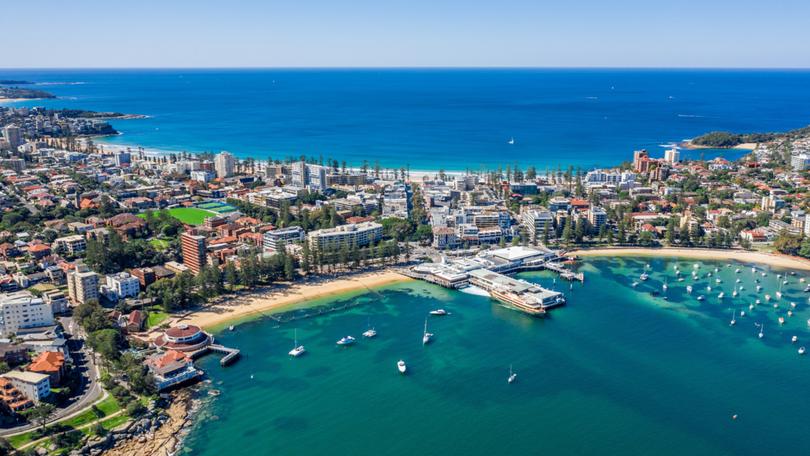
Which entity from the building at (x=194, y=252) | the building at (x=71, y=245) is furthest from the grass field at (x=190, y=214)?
the building at (x=194, y=252)

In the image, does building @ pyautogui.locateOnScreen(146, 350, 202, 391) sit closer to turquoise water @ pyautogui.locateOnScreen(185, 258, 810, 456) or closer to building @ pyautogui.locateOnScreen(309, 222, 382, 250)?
turquoise water @ pyautogui.locateOnScreen(185, 258, 810, 456)

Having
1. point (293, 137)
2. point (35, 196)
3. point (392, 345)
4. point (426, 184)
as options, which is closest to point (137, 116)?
point (293, 137)

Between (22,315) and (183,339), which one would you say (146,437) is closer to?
(183,339)

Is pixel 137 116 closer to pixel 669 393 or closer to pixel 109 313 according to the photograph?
pixel 109 313

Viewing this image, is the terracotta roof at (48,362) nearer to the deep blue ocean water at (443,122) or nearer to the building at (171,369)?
the building at (171,369)

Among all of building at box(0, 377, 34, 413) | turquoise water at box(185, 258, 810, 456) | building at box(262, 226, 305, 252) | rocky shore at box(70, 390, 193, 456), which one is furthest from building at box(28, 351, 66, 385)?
building at box(262, 226, 305, 252)

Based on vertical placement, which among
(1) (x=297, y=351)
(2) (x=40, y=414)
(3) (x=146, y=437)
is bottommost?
(3) (x=146, y=437)

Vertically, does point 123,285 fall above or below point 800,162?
below

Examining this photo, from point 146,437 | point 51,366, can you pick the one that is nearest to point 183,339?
point 51,366
